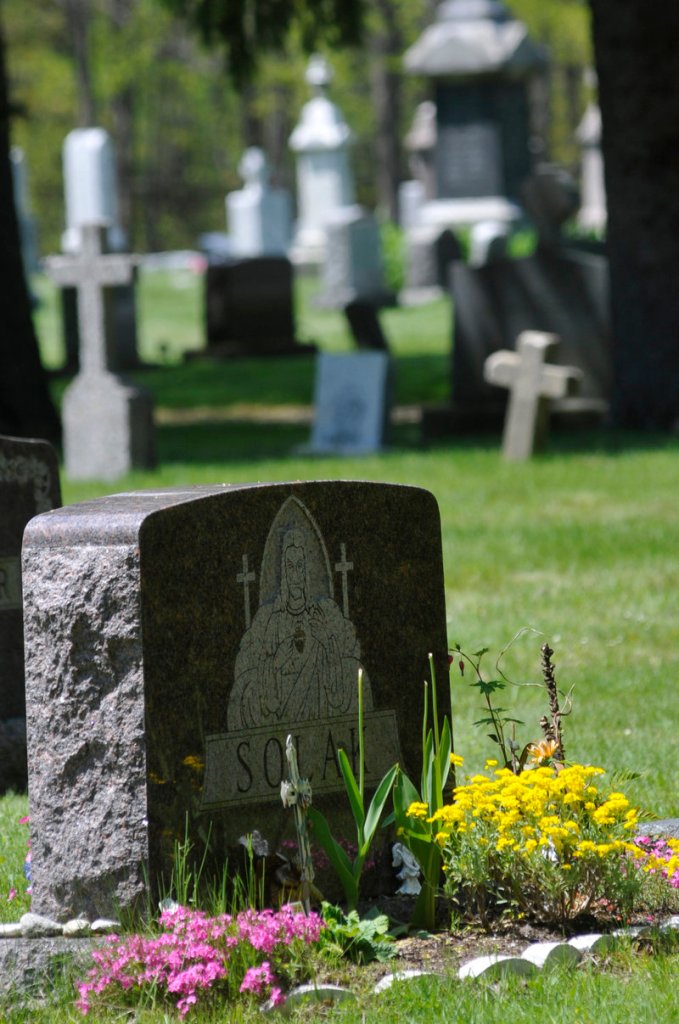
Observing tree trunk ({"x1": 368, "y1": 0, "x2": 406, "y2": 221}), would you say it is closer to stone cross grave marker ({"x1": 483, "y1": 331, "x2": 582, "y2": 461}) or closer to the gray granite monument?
the gray granite monument

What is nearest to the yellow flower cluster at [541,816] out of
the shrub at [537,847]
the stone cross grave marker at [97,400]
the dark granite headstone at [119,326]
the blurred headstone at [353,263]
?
the shrub at [537,847]

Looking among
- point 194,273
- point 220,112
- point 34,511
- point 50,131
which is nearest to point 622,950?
point 34,511

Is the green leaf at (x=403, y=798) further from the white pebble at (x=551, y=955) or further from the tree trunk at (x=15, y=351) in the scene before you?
the tree trunk at (x=15, y=351)

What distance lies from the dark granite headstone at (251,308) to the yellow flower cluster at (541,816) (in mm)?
18260

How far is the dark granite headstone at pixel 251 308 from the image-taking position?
2227 centimetres

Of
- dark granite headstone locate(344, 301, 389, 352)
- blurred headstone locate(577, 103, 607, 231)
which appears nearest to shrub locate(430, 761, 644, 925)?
dark granite headstone locate(344, 301, 389, 352)

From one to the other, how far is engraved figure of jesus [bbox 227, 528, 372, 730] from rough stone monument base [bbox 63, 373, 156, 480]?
8.88 metres

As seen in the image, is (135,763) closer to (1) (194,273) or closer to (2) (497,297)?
(2) (497,297)

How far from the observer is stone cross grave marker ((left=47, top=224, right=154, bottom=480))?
1316 cm

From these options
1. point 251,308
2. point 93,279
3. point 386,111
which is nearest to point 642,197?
point 93,279

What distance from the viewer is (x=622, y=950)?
401 cm

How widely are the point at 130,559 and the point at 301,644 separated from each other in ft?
1.92

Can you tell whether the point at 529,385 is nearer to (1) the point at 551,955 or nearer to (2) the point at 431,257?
(1) the point at 551,955

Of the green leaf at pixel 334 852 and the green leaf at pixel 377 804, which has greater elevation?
the green leaf at pixel 377 804
